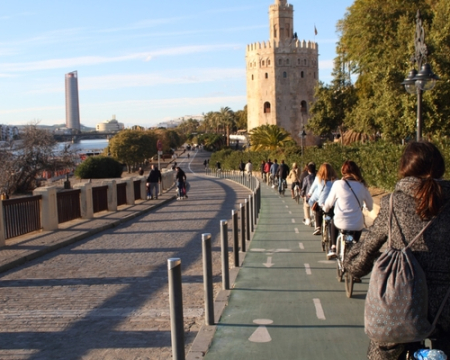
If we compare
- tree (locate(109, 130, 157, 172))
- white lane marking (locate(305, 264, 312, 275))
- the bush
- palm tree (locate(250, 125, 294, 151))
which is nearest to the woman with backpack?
white lane marking (locate(305, 264, 312, 275))

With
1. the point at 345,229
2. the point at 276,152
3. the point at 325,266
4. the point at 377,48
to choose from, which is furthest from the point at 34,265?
the point at 276,152

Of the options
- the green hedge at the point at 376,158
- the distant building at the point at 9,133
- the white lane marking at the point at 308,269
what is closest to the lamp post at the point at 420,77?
the green hedge at the point at 376,158

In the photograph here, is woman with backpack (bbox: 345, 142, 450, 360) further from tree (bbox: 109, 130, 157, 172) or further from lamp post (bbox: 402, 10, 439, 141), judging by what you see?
tree (bbox: 109, 130, 157, 172)

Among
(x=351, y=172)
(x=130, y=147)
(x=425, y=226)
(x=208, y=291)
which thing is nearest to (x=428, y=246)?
(x=425, y=226)

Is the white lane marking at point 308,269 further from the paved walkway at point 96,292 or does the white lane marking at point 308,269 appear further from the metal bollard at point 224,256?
the metal bollard at point 224,256

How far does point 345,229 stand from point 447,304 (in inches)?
186

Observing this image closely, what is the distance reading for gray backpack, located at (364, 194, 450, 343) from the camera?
3189 mm

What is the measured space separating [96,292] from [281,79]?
93117 mm

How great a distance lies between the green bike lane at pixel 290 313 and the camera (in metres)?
5.73

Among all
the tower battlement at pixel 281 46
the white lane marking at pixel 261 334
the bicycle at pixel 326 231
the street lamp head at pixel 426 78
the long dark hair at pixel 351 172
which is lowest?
the white lane marking at pixel 261 334

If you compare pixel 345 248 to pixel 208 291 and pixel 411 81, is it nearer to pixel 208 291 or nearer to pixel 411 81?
pixel 208 291

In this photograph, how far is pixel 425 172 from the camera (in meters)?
3.49

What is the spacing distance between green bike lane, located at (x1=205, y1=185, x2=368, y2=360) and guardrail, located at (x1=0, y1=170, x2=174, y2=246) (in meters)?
5.78

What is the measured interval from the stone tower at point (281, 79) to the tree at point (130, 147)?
18240 mm
